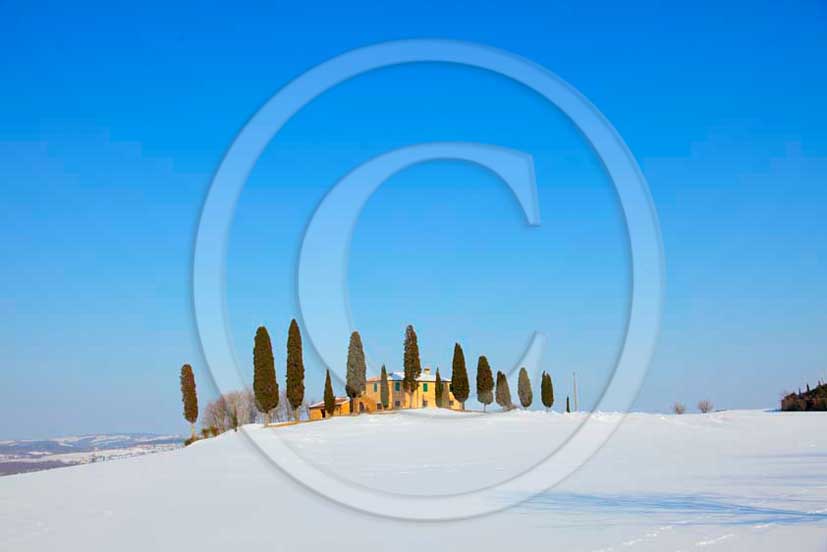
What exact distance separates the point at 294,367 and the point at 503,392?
19631mm

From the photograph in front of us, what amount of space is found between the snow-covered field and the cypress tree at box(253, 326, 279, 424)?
37.1 feet

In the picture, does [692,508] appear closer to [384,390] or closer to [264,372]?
[264,372]

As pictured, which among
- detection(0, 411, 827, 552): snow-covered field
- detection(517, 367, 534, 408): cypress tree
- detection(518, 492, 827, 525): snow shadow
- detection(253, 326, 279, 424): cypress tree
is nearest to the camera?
detection(0, 411, 827, 552): snow-covered field

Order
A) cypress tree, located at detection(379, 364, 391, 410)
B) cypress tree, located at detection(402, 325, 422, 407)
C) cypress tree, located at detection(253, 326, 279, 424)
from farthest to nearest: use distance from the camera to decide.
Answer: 1. cypress tree, located at detection(379, 364, 391, 410)
2. cypress tree, located at detection(402, 325, 422, 407)
3. cypress tree, located at detection(253, 326, 279, 424)

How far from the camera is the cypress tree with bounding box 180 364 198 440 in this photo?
38031 millimetres

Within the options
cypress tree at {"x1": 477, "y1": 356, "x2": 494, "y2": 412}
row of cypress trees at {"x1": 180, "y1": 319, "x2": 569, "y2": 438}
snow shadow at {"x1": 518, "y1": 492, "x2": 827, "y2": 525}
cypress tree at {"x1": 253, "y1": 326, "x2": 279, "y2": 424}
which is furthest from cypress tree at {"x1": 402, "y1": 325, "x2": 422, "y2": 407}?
snow shadow at {"x1": 518, "y1": 492, "x2": 827, "y2": 525}

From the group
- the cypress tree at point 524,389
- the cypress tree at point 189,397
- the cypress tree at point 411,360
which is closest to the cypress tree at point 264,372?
the cypress tree at point 189,397

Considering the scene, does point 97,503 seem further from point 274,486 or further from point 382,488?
point 382,488

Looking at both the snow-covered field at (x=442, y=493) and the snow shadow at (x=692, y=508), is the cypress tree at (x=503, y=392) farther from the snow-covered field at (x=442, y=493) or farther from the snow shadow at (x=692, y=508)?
the snow shadow at (x=692, y=508)

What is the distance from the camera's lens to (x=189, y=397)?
38094mm

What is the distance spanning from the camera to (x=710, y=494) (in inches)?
426

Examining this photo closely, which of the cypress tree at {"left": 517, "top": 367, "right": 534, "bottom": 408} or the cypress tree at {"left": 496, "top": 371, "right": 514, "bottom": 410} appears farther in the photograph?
the cypress tree at {"left": 517, "top": 367, "right": 534, "bottom": 408}

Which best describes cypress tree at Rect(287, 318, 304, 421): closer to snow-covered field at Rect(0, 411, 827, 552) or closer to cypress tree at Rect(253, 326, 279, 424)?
cypress tree at Rect(253, 326, 279, 424)

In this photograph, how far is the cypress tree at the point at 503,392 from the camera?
5138 cm
